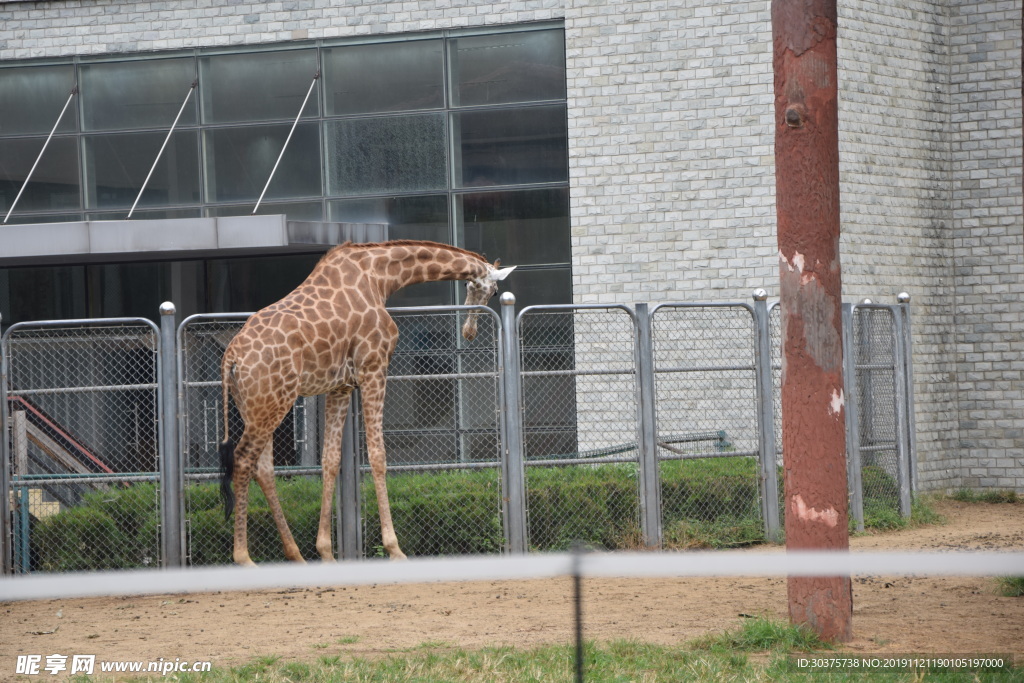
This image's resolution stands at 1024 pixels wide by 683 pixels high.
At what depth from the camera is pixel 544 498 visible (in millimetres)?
10297

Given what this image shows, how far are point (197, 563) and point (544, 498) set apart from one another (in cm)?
300

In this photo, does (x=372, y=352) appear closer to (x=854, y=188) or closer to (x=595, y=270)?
(x=595, y=270)

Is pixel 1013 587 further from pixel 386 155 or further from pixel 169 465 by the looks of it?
pixel 386 155

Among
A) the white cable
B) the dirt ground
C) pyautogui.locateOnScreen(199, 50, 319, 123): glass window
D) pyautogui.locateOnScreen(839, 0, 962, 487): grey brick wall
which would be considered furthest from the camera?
pyautogui.locateOnScreen(199, 50, 319, 123): glass window

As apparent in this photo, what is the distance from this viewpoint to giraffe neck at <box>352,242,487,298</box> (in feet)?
33.2

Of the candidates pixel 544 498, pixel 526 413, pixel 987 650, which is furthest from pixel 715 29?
pixel 987 650

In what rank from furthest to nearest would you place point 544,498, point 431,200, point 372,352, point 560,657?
point 431,200, point 544,498, point 372,352, point 560,657

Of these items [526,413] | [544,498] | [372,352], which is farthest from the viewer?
[526,413]

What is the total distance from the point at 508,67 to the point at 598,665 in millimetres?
9938

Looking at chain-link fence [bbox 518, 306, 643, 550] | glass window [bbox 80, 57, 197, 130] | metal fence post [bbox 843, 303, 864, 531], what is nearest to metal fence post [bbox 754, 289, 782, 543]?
metal fence post [bbox 843, 303, 864, 531]

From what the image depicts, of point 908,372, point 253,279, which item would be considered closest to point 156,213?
point 253,279

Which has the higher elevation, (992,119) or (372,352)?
(992,119)

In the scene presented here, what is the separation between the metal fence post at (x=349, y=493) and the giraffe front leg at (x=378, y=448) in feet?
0.97

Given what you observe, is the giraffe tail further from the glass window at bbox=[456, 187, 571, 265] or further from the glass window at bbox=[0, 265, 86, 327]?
the glass window at bbox=[0, 265, 86, 327]
